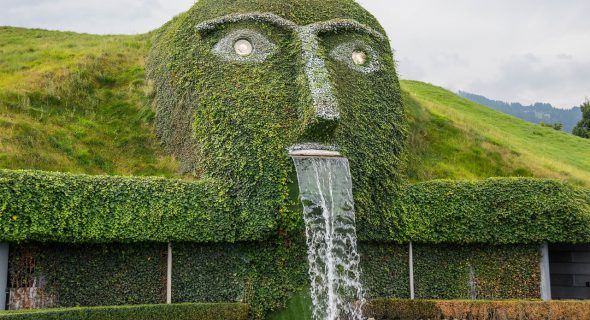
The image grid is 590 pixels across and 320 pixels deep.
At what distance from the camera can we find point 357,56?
16422 mm

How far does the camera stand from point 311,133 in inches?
563

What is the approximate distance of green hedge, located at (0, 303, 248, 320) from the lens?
10.6m

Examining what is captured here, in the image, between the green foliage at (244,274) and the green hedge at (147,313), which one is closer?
the green hedge at (147,313)

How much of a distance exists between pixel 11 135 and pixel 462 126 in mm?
16746

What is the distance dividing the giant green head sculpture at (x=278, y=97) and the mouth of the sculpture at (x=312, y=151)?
0.07 m

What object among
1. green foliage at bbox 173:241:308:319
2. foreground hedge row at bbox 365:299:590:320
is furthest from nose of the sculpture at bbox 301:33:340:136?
foreground hedge row at bbox 365:299:590:320

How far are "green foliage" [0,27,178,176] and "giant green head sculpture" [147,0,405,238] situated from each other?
164 centimetres

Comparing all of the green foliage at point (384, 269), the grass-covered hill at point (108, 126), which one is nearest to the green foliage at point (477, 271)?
the green foliage at point (384, 269)

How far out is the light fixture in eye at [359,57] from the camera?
16359mm

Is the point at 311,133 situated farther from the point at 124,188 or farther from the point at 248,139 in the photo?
the point at 124,188

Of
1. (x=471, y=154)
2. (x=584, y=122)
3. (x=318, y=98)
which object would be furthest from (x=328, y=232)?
(x=584, y=122)

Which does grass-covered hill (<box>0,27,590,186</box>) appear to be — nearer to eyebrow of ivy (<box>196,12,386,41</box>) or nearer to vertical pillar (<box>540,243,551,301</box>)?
eyebrow of ivy (<box>196,12,386,41</box>)

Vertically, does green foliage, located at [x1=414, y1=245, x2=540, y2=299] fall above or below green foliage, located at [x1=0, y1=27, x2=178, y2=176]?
below

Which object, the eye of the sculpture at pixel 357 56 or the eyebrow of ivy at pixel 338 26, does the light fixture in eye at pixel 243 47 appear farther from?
the eye of the sculpture at pixel 357 56
